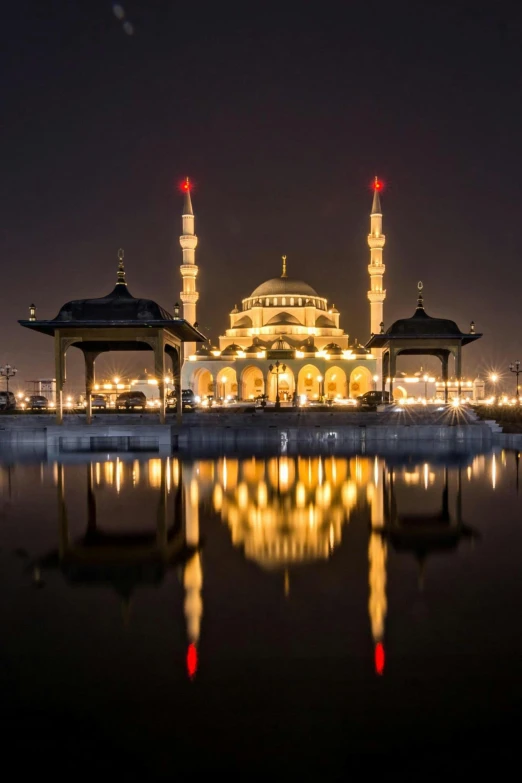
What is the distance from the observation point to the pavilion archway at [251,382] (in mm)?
53531

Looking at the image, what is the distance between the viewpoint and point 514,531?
803 centimetres

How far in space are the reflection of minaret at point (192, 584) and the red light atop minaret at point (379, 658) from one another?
1264 millimetres

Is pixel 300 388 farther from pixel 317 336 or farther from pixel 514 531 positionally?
pixel 514 531

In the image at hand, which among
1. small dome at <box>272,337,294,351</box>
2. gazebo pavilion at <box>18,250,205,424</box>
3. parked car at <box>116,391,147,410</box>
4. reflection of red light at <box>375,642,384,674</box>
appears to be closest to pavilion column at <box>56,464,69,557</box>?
reflection of red light at <box>375,642,384,674</box>

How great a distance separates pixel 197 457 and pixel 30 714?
14.5 meters

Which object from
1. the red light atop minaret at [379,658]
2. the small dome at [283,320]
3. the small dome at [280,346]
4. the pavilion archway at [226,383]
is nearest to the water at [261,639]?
the red light atop minaret at [379,658]

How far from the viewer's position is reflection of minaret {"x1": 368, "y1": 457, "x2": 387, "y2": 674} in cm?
439

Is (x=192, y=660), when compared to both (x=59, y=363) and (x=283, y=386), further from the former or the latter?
(x=283, y=386)

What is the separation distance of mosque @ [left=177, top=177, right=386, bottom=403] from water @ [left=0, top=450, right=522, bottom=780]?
4028cm

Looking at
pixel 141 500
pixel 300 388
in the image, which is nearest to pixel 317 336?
pixel 300 388

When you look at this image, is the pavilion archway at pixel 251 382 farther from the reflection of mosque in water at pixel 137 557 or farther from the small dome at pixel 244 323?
the reflection of mosque in water at pixel 137 557

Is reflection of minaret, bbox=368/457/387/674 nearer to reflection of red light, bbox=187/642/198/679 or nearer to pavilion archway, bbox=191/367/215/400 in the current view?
reflection of red light, bbox=187/642/198/679

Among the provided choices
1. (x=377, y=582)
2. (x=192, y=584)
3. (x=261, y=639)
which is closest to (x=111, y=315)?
(x=192, y=584)

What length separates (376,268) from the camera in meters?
56.7
